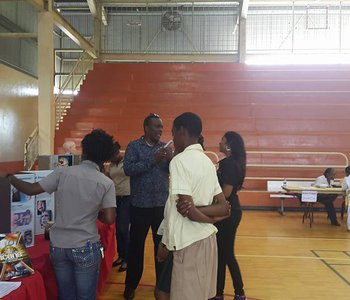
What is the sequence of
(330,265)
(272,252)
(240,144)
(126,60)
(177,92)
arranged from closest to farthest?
(240,144), (330,265), (272,252), (177,92), (126,60)

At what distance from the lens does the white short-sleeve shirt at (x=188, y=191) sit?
7.08 ft

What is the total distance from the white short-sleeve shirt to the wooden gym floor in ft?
6.76

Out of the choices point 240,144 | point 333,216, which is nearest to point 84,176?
point 240,144

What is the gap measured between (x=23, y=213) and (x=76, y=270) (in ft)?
1.86

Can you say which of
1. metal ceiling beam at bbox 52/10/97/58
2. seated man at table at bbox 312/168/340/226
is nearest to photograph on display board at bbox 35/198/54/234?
seated man at table at bbox 312/168/340/226

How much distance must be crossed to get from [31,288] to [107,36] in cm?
1489

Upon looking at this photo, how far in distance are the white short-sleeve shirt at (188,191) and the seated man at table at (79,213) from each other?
1.28 feet

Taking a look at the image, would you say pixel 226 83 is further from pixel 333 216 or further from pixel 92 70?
pixel 333 216

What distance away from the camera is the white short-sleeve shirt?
2.16 meters

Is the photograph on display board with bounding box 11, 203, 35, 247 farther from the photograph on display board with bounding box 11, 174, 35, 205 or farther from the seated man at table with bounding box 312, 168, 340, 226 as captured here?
the seated man at table with bounding box 312, 168, 340, 226

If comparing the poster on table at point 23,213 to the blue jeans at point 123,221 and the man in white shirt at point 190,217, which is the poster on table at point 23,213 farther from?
the blue jeans at point 123,221

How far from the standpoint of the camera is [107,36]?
1614cm

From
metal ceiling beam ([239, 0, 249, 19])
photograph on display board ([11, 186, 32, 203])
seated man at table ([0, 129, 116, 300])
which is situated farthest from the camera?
metal ceiling beam ([239, 0, 249, 19])

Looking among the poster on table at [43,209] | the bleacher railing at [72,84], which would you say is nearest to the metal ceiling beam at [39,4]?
the bleacher railing at [72,84]
